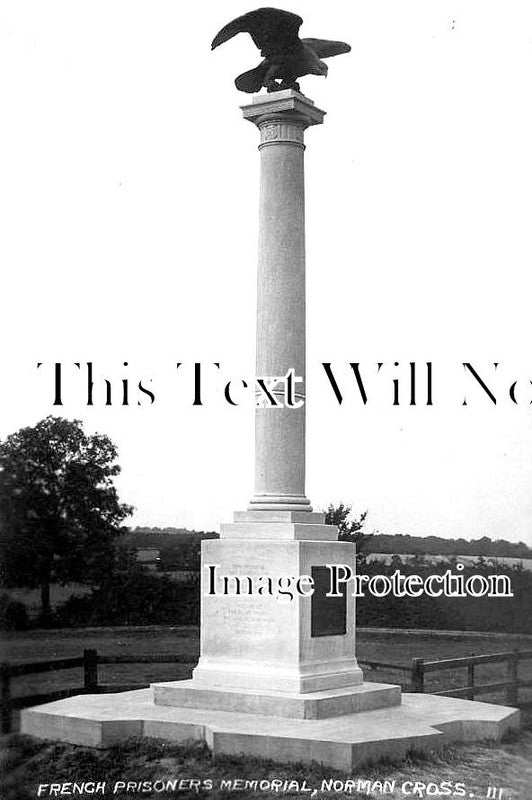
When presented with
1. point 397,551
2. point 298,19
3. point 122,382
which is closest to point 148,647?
point 397,551

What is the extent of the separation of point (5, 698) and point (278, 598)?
3514mm

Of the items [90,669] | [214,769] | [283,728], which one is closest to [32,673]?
[90,669]

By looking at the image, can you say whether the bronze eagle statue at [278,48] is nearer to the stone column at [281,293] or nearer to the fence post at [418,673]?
the stone column at [281,293]

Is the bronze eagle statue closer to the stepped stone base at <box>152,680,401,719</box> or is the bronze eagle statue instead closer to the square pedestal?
the square pedestal

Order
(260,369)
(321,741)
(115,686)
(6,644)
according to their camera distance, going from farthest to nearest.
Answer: (6,644)
(115,686)
(260,369)
(321,741)

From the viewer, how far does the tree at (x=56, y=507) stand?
61.2ft

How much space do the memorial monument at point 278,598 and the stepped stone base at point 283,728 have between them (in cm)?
2

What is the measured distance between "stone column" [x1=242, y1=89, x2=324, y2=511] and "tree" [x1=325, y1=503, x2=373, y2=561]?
Result: 22.8ft

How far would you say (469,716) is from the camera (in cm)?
1298

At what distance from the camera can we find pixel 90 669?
50.5ft

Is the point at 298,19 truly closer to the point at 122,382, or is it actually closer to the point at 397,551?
the point at 122,382

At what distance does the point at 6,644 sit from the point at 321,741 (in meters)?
9.91

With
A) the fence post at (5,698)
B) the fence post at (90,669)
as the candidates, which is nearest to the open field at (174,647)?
the fence post at (90,669)

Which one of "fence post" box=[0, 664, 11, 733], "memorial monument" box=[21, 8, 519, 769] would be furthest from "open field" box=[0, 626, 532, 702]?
"memorial monument" box=[21, 8, 519, 769]
